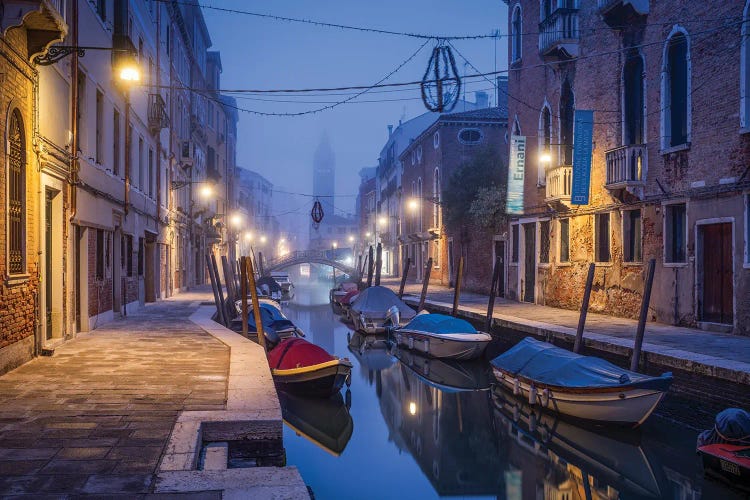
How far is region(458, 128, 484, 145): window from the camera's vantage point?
33969 millimetres

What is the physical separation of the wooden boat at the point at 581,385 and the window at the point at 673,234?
4816 mm

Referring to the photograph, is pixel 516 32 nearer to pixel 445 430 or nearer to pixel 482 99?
pixel 445 430

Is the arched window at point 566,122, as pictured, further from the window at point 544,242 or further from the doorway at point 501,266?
the doorway at point 501,266

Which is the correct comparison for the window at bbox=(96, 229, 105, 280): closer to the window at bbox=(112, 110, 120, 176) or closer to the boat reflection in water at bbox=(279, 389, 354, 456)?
the window at bbox=(112, 110, 120, 176)

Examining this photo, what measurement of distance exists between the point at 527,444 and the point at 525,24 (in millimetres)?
16094

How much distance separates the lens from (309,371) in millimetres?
10477

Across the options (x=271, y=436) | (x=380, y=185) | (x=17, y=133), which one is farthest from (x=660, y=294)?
(x=380, y=185)

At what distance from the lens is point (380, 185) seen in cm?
5931

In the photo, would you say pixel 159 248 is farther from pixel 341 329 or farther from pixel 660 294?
pixel 660 294

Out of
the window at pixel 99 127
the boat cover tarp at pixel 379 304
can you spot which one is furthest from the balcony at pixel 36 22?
the boat cover tarp at pixel 379 304

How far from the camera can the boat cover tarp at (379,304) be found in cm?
2098

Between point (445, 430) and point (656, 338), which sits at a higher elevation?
point (656, 338)

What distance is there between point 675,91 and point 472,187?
1401 centimetres

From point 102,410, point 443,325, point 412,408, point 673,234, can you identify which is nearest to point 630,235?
point 673,234
